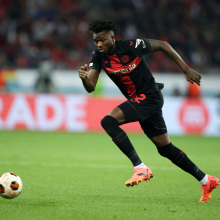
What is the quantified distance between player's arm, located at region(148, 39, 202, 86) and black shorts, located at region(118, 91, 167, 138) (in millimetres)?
439

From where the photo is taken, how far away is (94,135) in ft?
46.6

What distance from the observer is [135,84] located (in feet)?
18.3

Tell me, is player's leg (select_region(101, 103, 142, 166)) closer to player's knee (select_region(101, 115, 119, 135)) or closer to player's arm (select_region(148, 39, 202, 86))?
player's knee (select_region(101, 115, 119, 135))

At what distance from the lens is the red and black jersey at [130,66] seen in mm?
5516

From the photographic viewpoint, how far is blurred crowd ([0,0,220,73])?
1789 centimetres

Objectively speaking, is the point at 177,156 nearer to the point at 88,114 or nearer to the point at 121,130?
the point at 121,130

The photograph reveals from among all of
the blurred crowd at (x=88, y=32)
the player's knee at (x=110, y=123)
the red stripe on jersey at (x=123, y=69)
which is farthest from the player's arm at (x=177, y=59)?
the blurred crowd at (x=88, y=32)

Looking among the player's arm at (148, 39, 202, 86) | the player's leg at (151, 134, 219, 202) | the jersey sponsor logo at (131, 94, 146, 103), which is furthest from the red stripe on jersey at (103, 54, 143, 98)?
the player's leg at (151, 134, 219, 202)

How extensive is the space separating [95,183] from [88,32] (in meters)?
12.7

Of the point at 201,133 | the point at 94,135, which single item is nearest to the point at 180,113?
the point at 201,133

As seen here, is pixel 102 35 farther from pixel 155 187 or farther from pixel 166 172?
pixel 166 172

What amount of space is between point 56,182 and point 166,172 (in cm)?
208

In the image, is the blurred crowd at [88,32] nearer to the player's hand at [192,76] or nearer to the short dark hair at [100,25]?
the short dark hair at [100,25]

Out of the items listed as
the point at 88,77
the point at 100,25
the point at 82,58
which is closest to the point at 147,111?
the point at 88,77
